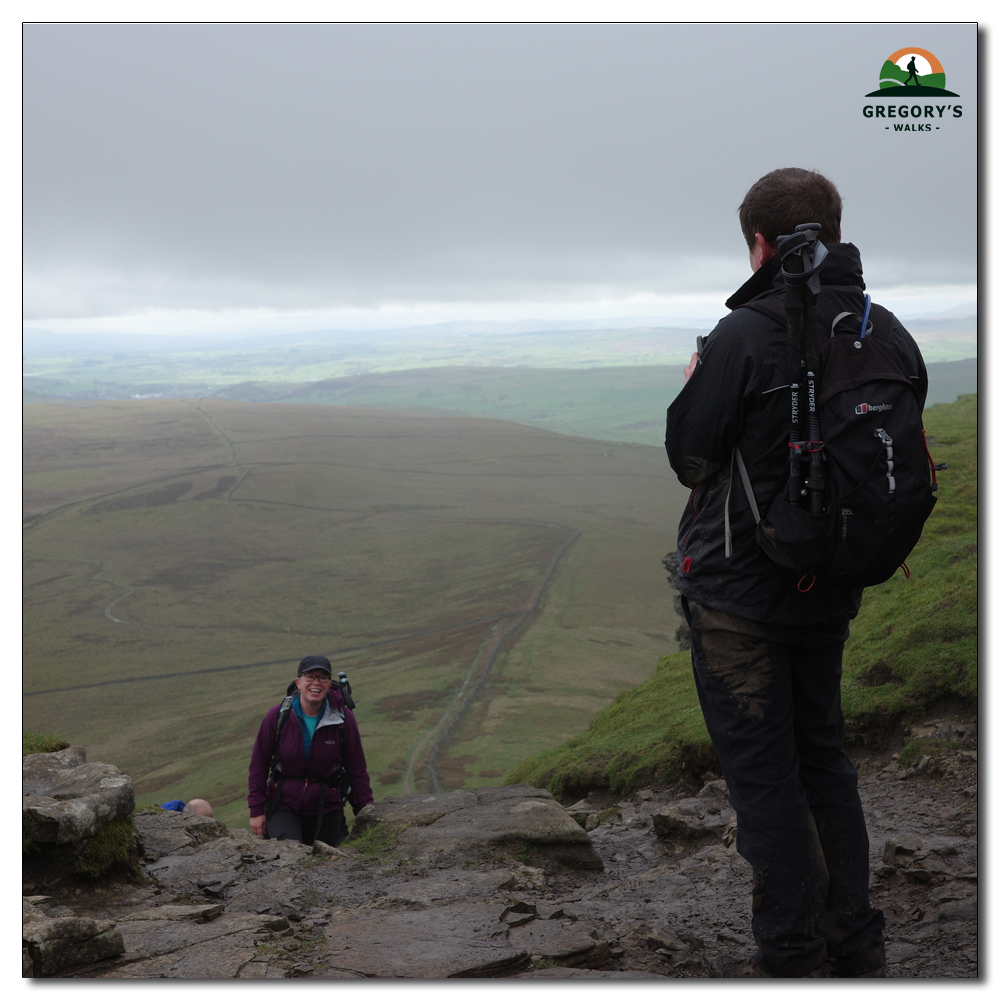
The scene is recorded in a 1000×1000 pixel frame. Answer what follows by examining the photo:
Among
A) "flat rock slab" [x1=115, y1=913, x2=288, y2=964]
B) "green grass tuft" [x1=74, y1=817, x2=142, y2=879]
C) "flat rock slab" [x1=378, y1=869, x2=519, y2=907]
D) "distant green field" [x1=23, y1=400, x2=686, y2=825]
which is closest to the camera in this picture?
"flat rock slab" [x1=115, y1=913, x2=288, y2=964]

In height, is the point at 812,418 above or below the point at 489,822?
above

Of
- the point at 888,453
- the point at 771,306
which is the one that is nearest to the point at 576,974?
the point at 888,453

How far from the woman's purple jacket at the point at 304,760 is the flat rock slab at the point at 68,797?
1510mm

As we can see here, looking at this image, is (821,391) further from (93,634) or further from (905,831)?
(93,634)

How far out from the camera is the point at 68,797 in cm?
575

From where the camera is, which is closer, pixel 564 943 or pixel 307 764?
pixel 564 943

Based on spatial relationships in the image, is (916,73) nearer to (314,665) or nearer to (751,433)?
(751,433)

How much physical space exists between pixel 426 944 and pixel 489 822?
7.62 ft

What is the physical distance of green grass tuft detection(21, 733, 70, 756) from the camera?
23.6 ft

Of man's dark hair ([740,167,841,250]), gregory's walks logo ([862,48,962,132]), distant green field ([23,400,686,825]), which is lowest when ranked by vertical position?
distant green field ([23,400,686,825])

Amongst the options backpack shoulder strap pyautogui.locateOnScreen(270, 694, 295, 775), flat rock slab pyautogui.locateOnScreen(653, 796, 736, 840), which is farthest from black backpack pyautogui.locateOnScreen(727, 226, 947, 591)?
backpack shoulder strap pyautogui.locateOnScreen(270, 694, 295, 775)

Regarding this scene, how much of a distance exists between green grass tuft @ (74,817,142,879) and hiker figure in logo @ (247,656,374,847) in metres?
1.83

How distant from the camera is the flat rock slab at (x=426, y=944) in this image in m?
4.03

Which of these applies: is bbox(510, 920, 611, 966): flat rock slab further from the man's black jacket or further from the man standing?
the man's black jacket
